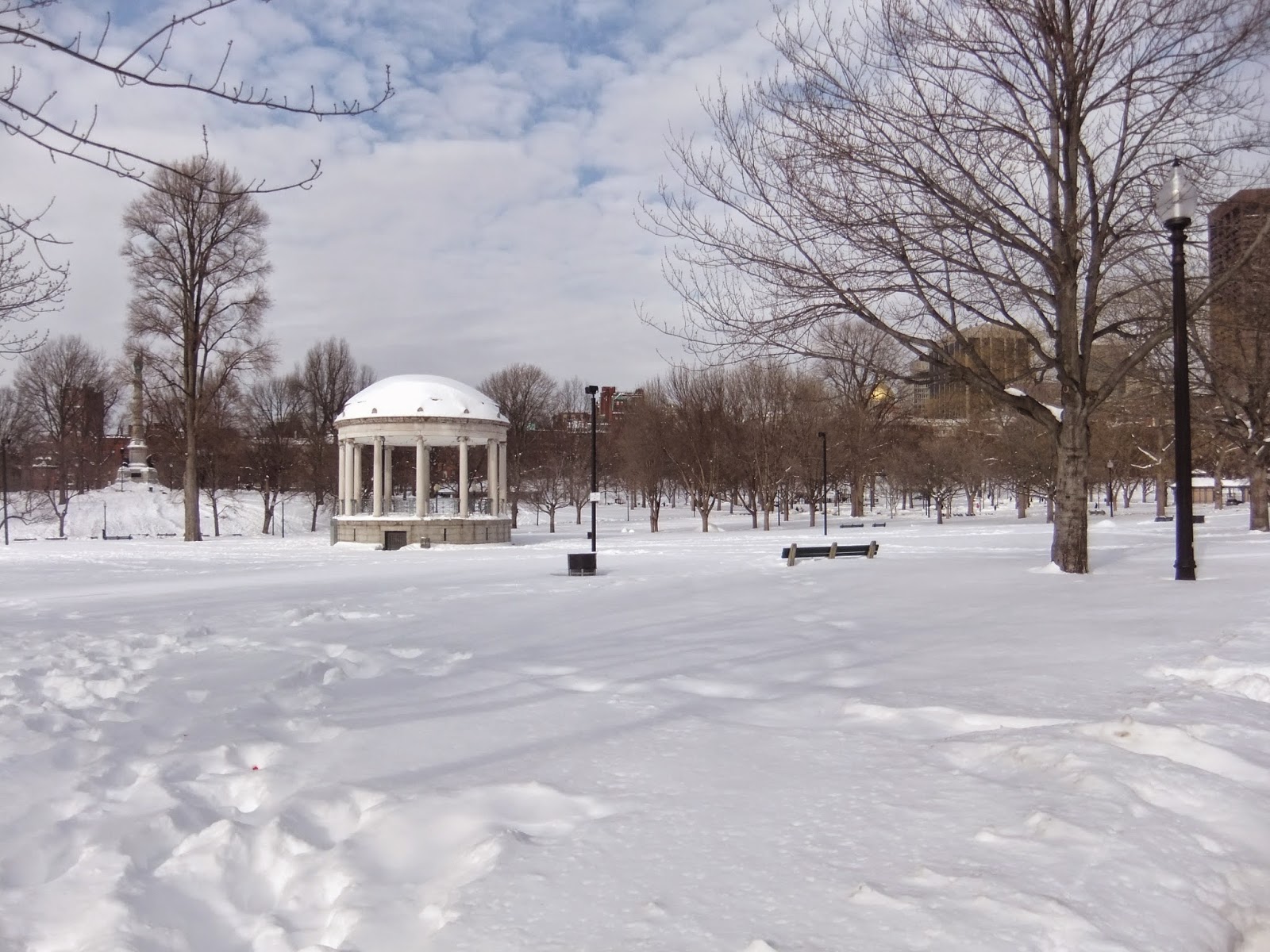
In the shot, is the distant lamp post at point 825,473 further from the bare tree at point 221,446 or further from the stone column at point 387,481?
the bare tree at point 221,446

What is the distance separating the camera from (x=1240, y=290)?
17.8 metres

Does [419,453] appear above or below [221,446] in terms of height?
below

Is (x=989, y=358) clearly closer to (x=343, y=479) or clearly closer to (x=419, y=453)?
(x=419, y=453)

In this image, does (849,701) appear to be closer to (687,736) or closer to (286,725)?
(687,736)

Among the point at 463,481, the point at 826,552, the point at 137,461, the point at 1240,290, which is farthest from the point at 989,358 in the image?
the point at 137,461

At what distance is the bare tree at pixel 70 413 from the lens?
183ft

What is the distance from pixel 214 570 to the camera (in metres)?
19.9

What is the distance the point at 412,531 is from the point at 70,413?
1575 inches

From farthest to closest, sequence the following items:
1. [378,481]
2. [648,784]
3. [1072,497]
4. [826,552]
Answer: [378,481] → [826,552] → [1072,497] → [648,784]

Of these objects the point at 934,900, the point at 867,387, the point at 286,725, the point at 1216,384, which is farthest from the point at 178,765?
the point at 867,387

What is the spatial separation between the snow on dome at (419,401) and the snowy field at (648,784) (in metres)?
23.0

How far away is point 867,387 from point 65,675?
4634cm

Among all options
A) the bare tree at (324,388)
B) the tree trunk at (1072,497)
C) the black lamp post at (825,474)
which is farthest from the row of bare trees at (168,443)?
the tree trunk at (1072,497)

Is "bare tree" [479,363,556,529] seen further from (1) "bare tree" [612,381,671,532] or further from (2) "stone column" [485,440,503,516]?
(2) "stone column" [485,440,503,516]
